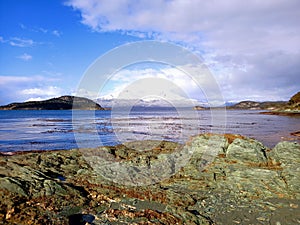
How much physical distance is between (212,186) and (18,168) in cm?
950

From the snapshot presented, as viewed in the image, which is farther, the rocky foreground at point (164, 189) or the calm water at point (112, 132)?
the calm water at point (112, 132)

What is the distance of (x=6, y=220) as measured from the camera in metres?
7.91

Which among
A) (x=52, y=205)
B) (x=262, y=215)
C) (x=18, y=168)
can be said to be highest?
(x=18, y=168)

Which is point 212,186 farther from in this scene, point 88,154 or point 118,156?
point 88,154

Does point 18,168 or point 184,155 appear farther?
point 184,155

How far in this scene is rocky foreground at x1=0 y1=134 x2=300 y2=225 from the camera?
888cm

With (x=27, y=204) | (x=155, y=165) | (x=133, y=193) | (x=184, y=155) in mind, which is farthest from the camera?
(x=184, y=155)

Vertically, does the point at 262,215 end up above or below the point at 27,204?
below

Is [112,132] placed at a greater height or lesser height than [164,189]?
lesser

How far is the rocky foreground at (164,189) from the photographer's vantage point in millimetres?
8875

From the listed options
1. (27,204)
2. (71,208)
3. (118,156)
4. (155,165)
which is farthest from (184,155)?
(27,204)

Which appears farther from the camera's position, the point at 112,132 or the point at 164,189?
the point at 112,132

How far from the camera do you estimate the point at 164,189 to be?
11859 mm

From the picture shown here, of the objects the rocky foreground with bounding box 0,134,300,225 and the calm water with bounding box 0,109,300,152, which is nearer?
the rocky foreground with bounding box 0,134,300,225
